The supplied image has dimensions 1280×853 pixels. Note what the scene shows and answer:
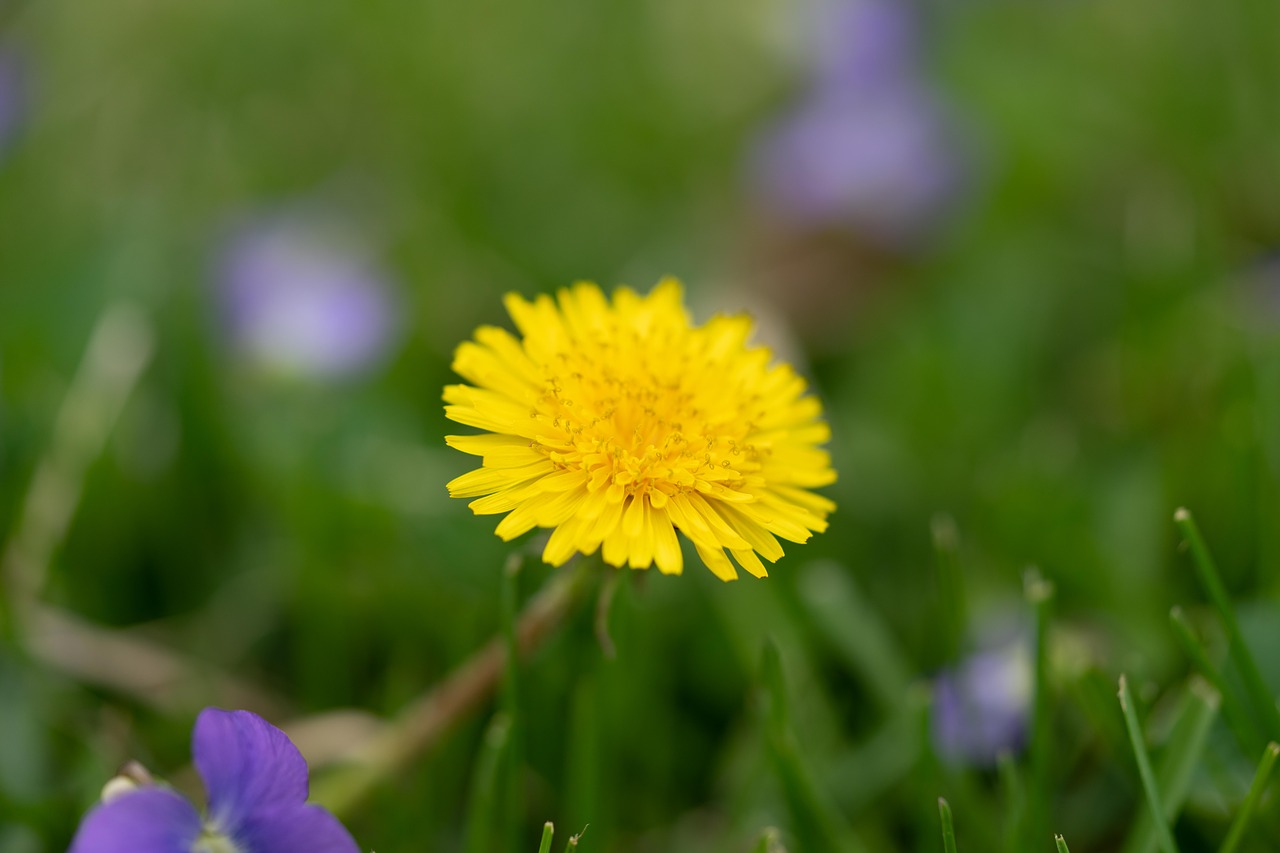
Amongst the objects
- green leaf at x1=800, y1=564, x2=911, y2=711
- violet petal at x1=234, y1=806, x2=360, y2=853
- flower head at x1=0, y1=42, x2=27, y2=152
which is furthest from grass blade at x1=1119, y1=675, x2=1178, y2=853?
flower head at x1=0, y1=42, x2=27, y2=152

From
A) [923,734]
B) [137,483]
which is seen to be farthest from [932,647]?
[137,483]

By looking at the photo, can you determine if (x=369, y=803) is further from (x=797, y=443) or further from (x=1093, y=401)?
(x=1093, y=401)

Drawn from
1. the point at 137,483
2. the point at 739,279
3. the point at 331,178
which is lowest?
the point at 137,483

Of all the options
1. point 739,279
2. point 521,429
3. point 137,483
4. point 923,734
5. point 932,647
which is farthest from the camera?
point 739,279

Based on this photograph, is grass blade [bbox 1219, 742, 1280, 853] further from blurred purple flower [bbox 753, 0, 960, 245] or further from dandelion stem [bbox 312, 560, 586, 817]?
blurred purple flower [bbox 753, 0, 960, 245]

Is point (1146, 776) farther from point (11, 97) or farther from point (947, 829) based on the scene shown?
point (11, 97)

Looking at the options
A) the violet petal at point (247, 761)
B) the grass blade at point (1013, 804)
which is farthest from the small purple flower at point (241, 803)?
the grass blade at point (1013, 804)
